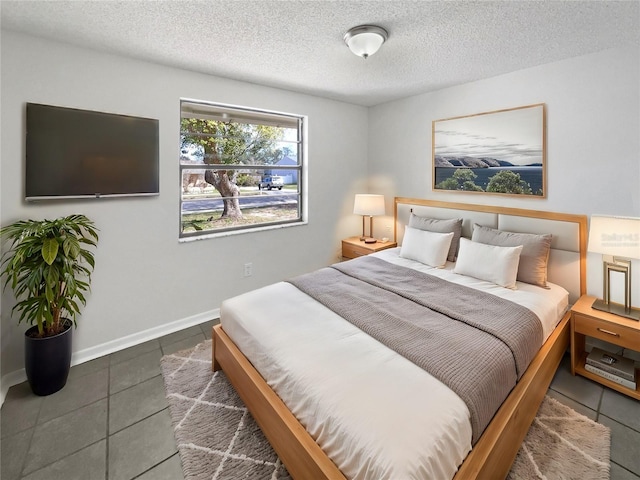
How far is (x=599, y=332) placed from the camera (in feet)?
7.33

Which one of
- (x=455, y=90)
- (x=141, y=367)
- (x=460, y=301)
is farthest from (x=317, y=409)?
(x=455, y=90)

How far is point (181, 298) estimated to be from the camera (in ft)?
10.3

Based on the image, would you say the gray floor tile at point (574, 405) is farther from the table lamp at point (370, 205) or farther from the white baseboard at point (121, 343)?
the white baseboard at point (121, 343)

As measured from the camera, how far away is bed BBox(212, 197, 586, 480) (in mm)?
1188

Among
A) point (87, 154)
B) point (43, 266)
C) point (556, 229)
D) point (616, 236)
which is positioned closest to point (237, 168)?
point (87, 154)

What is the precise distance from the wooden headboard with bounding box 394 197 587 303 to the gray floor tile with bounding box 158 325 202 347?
2934 mm

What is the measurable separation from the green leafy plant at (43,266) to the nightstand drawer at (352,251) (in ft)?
9.16

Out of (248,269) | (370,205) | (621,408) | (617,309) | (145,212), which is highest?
(370,205)

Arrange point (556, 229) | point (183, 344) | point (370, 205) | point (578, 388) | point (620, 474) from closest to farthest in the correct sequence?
point (620, 474) → point (578, 388) → point (556, 229) → point (183, 344) → point (370, 205)

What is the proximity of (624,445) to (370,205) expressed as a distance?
2.96 metres

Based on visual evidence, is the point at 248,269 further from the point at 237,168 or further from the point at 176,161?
the point at 176,161

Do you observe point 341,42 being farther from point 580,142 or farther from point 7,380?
point 7,380

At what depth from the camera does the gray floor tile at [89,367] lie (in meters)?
2.43

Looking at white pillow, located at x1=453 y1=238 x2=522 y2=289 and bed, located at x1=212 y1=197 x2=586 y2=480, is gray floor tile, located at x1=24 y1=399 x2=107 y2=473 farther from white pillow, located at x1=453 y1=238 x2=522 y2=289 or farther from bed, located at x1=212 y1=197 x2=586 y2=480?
white pillow, located at x1=453 y1=238 x2=522 y2=289
